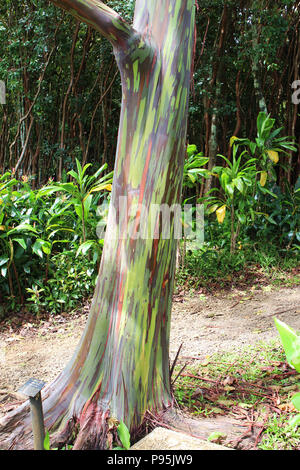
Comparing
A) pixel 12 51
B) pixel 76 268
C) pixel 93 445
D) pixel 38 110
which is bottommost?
pixel 93 445

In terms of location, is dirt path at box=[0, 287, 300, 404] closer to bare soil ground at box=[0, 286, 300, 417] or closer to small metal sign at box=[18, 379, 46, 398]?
bare soil ground at box=[0, 286, 300, 417]

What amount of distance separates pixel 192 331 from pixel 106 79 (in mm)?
4593

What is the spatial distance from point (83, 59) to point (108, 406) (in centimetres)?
580

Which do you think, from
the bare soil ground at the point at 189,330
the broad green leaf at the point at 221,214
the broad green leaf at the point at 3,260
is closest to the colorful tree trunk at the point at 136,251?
the bare soil ground at the point at 189,330

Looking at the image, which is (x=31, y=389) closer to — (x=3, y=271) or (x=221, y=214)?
(x=3, y=271)

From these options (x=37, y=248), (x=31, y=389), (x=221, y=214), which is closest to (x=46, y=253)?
(x=37, y=248)

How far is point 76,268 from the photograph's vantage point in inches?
146

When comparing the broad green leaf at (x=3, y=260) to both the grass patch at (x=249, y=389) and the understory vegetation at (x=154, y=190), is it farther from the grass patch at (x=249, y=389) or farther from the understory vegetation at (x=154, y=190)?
the grass patch at (x=249, y=389)

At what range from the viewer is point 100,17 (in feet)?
4.87

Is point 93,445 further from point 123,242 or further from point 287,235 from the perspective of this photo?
point 287,235

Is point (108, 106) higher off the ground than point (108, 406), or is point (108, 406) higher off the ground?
point (108, 106)

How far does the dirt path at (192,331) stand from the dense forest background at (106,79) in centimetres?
209

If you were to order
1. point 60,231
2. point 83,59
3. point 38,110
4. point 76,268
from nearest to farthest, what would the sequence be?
1. point 76,268
2. point 60,231
3. point 83,59
4. point 38,110

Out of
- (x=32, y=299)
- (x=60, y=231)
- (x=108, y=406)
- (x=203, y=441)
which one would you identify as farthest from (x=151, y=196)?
(x=60, y=231)
